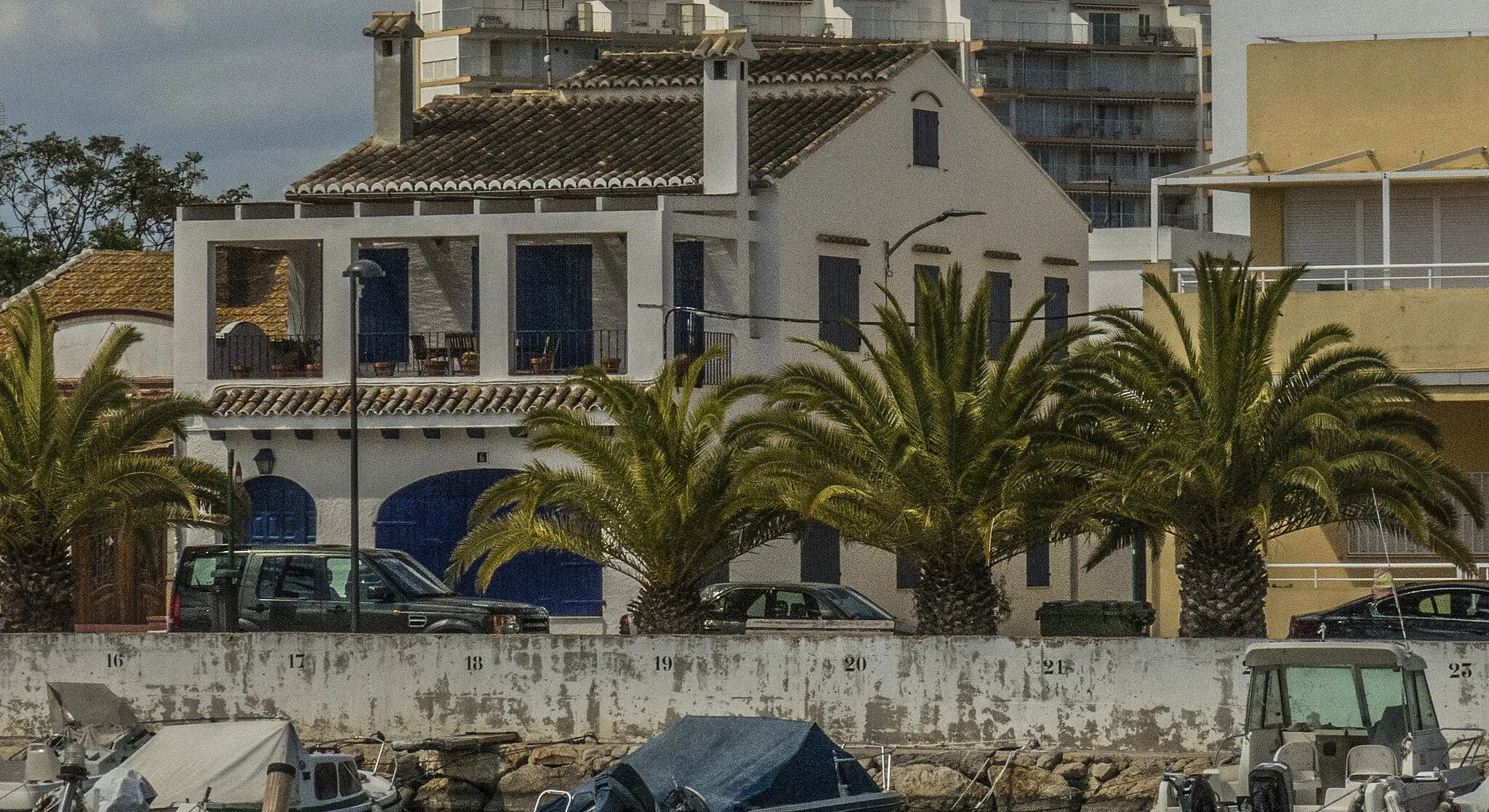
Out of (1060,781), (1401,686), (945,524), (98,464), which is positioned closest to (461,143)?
(98,464)

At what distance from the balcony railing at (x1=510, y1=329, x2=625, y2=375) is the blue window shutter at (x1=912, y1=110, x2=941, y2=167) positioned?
792cm

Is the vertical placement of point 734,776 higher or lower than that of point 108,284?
lower

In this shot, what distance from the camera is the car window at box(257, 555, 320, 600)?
34.6 metres

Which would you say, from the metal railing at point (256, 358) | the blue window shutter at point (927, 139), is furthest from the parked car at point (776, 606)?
the blue window shutter at point (927, 139)

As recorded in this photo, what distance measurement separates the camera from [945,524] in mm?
30922

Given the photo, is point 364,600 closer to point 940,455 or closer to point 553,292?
point 940,455

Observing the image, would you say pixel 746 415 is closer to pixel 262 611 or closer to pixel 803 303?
pixel 262 611

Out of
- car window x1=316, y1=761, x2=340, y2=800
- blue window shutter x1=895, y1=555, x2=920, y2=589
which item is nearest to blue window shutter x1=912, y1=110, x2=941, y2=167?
blue window shutter x1=895, y1=555, x2=920, y2=589

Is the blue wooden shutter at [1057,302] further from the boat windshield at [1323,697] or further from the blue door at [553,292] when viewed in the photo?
the boat windshield at [1323,697]

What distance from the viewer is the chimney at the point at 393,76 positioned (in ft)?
148

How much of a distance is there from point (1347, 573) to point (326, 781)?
1559 centimetres

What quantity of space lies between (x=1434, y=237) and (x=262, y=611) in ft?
57.7

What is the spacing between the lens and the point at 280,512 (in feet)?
135

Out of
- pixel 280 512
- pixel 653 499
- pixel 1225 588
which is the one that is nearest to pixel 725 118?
pixel 280 512
